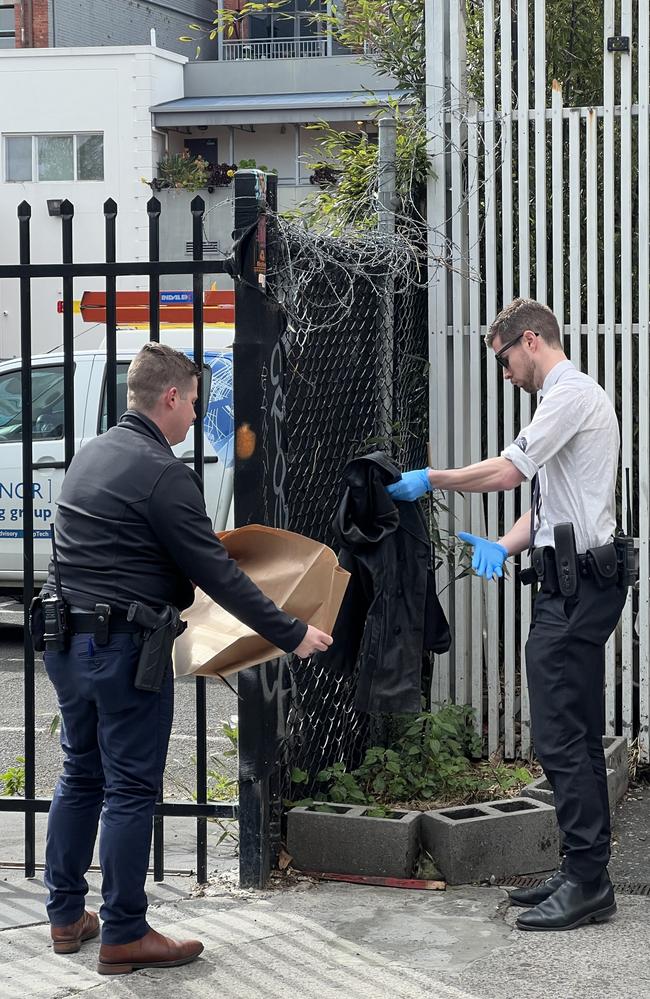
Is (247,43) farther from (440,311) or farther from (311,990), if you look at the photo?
(311,990)

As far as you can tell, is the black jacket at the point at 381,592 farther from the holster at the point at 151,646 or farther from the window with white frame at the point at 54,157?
the window with white frame at the point at 54,157

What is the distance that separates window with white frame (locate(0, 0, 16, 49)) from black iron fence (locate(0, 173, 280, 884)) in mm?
35055

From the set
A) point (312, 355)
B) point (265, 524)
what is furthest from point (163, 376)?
point (312, 355)

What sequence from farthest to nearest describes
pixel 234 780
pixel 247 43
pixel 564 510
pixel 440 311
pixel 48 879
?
pixel 247 43, pixel 440 311, pixel 234 780, pixel 564 510, pixel 48 879

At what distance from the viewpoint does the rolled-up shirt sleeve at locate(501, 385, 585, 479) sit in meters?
4.48

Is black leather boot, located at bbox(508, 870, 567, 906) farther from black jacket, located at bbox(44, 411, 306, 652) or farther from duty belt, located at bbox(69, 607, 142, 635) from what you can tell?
duty belt, located at bbox(69, 607, 142, 635)

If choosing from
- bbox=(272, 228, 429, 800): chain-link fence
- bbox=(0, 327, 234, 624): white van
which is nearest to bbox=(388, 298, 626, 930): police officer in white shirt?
bbox=(272, 228, 429, 800): chain-link fence

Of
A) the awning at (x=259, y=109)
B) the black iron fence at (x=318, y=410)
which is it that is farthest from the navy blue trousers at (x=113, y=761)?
the awning at (x=259, y=109)

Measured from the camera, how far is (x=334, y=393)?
17.8ft

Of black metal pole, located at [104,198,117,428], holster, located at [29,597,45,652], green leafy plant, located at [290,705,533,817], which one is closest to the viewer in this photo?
holster, located at [29,597,45,652]

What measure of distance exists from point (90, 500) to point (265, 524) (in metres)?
0.87

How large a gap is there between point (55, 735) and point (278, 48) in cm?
3844

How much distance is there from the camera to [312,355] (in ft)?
16.9

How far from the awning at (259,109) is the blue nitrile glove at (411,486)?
28926mm
